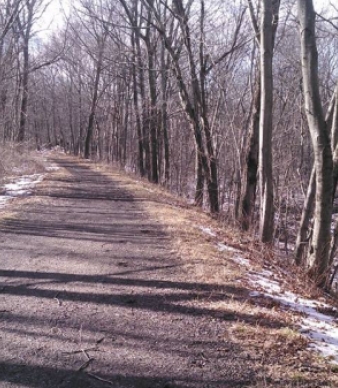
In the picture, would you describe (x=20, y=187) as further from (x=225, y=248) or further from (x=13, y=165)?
(x=225, y=248)

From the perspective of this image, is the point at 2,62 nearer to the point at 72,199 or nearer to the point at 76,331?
the point at 72,199

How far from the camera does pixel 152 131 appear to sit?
16.4 metres

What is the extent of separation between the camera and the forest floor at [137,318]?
2.47 meters

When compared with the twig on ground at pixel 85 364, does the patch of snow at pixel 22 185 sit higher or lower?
higher

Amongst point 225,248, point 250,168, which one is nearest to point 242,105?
point 250,168

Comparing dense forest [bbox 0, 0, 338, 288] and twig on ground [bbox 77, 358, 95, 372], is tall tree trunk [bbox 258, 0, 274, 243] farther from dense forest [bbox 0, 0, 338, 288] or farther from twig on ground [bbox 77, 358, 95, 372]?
twig on ground [bbox 77, 358, 95, 372]

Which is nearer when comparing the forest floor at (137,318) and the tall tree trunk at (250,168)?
the forest floor at (137,318)

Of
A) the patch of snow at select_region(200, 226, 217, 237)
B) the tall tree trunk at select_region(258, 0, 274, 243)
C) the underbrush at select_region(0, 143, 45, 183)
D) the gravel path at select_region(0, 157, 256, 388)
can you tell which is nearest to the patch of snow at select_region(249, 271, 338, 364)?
the gravel path at select_region(0, 157, 256, 388)

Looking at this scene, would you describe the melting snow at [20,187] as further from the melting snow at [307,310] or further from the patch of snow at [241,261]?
the melting snow at [307,310]

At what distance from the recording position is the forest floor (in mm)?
2469

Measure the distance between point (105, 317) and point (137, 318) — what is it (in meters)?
0.30

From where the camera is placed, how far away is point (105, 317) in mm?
3240

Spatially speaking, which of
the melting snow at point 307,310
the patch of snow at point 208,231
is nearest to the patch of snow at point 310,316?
the melting snow at point 307,310

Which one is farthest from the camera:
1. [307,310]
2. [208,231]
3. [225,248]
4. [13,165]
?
[13,165]
